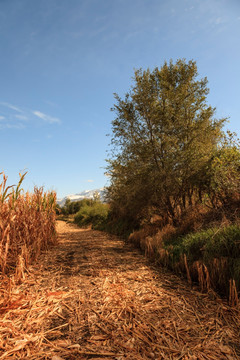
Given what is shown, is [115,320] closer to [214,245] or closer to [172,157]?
[214,245]

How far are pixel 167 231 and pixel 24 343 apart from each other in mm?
4942

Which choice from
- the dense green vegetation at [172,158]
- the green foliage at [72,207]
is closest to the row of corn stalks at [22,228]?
the dense green vegetation at [172,158]

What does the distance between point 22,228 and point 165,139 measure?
17.9 ft

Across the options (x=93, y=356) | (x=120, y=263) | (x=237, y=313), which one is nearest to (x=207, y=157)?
(x=120, y=263)

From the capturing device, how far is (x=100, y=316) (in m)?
2.30

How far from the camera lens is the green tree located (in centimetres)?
704

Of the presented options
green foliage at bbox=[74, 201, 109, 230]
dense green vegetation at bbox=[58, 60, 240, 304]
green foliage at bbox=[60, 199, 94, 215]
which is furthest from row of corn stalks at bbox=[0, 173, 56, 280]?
green foliage at bbox=[60, 199, 94, 215]

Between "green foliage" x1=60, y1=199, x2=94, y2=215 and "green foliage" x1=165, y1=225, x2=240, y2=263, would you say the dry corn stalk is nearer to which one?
"green foliage" x1=165, y1=225, x2=240, y2=263

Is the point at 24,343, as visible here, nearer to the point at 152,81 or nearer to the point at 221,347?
the point at 221,347

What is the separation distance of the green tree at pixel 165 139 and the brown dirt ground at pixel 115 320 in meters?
4.01

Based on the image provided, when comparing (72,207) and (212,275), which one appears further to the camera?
(72,207)

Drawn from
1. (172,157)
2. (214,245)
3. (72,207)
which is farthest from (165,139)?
(72,207)

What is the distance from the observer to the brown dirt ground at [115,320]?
1.79m

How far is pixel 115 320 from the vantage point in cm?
224
